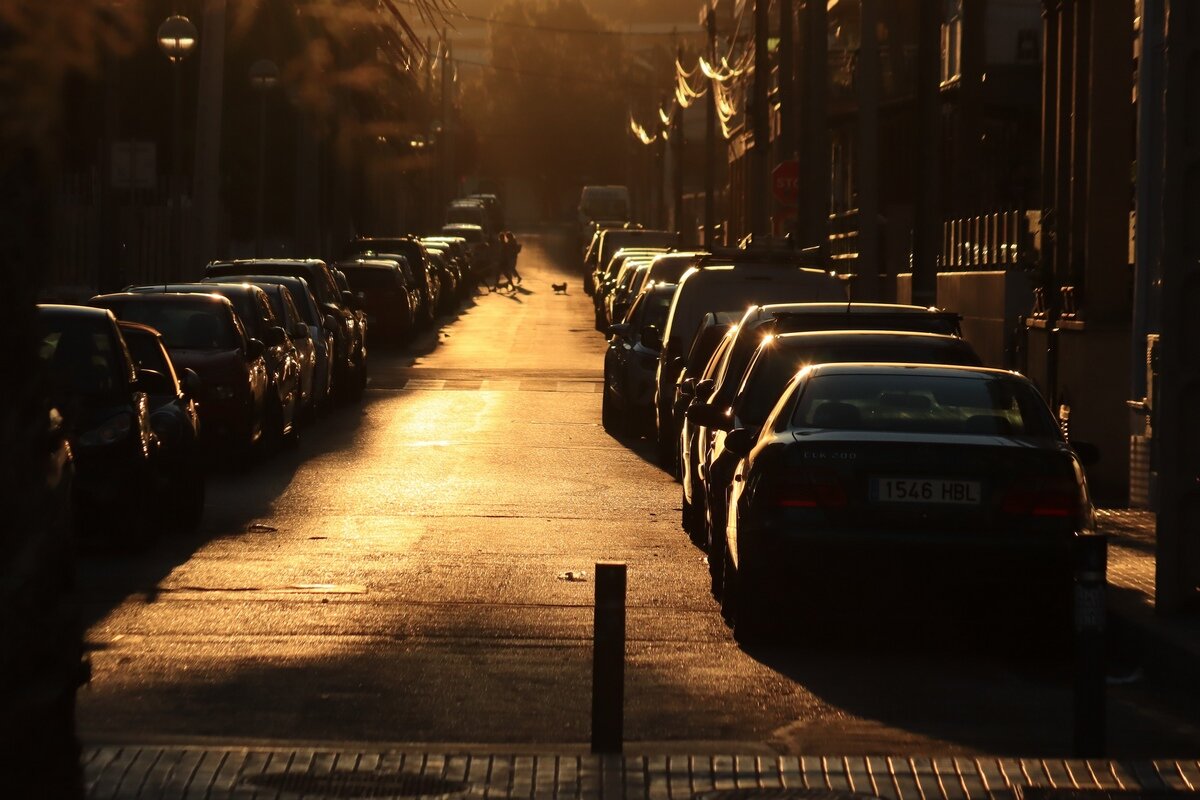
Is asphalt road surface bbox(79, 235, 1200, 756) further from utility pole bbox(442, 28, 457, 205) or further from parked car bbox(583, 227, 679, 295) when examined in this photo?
utility pole bbox(442, 28, 457, 205)

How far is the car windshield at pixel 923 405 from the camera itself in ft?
35.1

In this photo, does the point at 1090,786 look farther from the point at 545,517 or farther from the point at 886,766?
the point at 545,517

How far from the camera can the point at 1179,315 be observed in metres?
10.7

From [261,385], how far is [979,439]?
10.8 meters

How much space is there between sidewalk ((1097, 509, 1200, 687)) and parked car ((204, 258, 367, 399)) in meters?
14.4

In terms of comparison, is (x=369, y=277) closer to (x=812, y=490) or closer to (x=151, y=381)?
(x=151, y=381)

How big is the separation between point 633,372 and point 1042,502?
509 inches

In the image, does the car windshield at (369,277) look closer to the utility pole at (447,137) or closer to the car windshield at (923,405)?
the car windshield at (923,405)

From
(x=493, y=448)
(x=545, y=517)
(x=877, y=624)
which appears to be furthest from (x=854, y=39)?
(x=877, y=624)

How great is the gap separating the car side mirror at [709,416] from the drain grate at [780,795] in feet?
19.7

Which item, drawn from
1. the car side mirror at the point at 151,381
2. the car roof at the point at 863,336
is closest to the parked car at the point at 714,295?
the car side mirror at the point at 151,381

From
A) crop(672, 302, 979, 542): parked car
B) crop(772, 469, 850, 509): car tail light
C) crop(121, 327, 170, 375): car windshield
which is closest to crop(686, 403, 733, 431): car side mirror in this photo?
crop(672, 302, 979, 542): parked car

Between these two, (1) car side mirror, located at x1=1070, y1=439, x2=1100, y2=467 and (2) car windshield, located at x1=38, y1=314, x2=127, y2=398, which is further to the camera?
(2) car windshield, located at x1=38, y1=314, x2=127, y2=398

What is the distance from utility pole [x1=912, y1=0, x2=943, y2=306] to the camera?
24.2 meters
